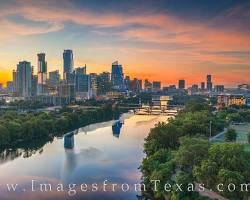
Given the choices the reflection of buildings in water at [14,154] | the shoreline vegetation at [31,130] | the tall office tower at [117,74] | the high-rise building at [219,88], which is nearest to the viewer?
the reflection of buildings in water at [14,154]

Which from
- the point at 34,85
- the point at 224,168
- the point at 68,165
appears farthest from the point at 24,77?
the point at 224,168

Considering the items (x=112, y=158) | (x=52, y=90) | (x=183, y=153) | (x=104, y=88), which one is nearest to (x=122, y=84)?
(x=104, y=88)

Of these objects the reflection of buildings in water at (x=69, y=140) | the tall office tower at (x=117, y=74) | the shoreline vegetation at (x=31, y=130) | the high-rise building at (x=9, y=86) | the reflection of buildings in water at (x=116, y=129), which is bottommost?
the reflection of buildings in water at (x=69, y=140)

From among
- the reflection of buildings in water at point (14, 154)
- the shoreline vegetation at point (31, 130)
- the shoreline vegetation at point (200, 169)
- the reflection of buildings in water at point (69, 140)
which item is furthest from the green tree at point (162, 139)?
the shoreline vegetation at point (31, 130)

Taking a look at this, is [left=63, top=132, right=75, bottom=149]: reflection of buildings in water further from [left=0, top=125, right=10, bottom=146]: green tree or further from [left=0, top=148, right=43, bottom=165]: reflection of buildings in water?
[left=0, top=125, right=10, bottom=146]: green tree

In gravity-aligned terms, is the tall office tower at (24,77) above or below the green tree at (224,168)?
above

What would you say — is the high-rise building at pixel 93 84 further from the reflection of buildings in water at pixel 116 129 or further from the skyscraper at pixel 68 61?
the reflection of buildings in water at pixel 116 129
